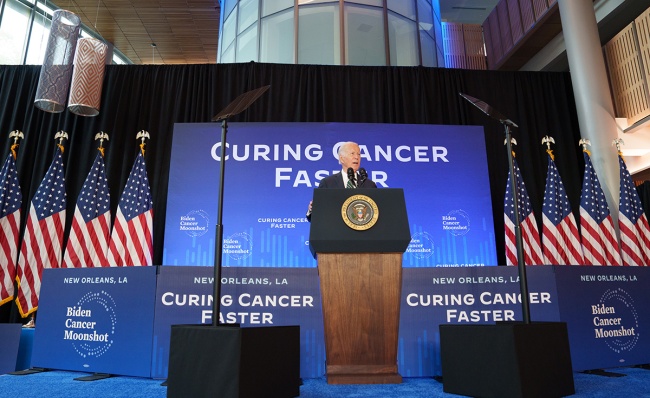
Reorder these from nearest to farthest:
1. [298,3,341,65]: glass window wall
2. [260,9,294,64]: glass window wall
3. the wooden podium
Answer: the wooden podium < [298,3,341,65]: glass window wall < [260,9,294,64]: glass window wall

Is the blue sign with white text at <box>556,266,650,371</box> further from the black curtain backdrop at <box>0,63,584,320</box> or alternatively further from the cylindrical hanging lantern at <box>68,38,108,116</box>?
the cylindrical hanging lantern at <box>68,38,108,116</box>

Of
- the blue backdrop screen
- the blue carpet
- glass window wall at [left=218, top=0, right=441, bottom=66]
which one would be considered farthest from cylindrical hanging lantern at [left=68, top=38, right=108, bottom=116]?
the blue carpet

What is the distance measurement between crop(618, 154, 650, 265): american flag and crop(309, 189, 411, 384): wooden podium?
14.0 feet

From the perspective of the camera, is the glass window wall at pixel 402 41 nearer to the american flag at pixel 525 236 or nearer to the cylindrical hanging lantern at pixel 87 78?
the american flag at pixel 525 236

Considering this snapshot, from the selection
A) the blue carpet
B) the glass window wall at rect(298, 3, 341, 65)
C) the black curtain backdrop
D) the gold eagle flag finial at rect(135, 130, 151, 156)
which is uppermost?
the glass window wall at rect(298, 3, 341, 65)

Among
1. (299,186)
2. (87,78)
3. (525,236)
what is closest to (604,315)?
(525,236)

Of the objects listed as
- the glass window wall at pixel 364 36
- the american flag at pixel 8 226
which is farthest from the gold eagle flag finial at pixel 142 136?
the glass window wall at pixel 364 36

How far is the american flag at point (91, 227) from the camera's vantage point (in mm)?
5133

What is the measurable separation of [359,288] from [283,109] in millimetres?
4535

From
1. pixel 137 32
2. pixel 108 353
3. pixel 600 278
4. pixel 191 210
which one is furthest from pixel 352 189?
pixel 137 32

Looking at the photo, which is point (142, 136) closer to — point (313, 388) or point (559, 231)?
point (313, 388)

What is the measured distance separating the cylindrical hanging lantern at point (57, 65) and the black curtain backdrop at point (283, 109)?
54 centimetres

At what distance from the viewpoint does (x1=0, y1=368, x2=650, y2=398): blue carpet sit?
82.3 inches

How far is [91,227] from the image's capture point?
17.3ft
